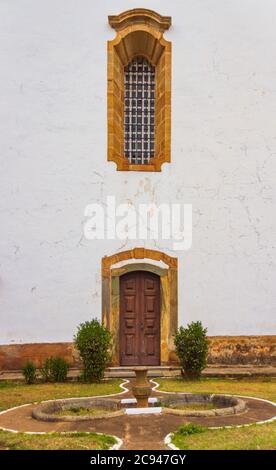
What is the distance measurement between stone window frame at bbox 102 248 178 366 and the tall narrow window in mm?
2218

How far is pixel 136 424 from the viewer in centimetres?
805

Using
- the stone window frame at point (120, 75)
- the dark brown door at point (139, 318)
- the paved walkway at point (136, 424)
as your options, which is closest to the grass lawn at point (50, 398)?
the paved walkway at point (136, 424)

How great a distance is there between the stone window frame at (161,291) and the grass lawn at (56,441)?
6513mm

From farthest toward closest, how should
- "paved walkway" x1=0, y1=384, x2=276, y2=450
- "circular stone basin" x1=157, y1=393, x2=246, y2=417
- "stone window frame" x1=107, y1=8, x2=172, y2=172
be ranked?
"stone window frame" x1=107, y1=8, x2=172, y2=172, "circular stone basin" x1=157, y1=393, x2=246, y2=417, "paved walkway" x1=0, y1=384, x2=276, y2=450

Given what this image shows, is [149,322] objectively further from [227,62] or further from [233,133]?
[227,62]

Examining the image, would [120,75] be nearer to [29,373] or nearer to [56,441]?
[29,373]

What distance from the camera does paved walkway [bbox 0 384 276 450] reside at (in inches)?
286

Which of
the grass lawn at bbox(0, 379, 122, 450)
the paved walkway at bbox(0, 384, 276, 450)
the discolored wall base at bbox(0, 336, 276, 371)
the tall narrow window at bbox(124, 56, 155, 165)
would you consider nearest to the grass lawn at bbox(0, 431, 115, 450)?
the grass lawn at bbox(0, 379, 122, 450)

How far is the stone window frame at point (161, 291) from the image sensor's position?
13.9 m

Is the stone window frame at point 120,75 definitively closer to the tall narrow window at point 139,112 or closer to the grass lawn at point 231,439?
the tall narrow window at point 139,112

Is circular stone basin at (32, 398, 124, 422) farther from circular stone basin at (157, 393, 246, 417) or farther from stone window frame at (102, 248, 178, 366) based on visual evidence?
stone window frame at (102, 248, 178, 366)

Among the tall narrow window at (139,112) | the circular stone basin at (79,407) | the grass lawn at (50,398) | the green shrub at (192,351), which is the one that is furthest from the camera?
the tall narrow window at (139,112)

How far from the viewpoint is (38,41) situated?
14133mm

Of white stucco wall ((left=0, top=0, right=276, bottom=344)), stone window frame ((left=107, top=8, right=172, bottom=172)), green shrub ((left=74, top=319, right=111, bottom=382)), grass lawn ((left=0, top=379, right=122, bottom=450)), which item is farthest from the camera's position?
stone window frame ((left=107, top=8, right=172, bottom=172))
